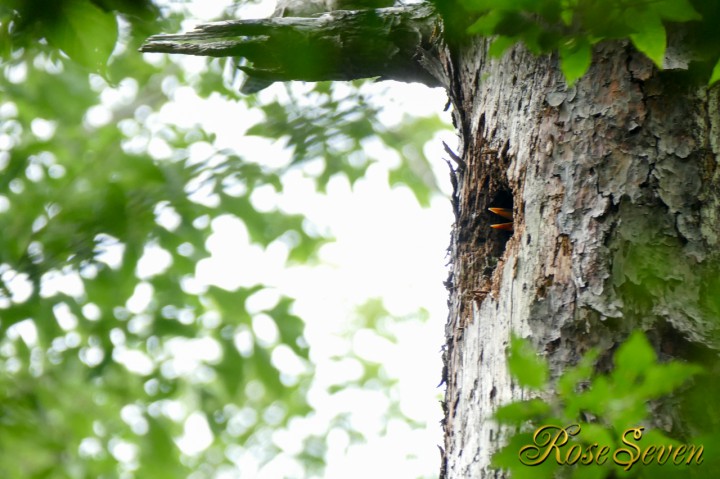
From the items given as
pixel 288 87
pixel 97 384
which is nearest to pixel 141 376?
pixel 97 384

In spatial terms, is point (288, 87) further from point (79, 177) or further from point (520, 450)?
point (520, 450)

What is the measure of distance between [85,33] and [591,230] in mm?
1138

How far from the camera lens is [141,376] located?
4.27 metres

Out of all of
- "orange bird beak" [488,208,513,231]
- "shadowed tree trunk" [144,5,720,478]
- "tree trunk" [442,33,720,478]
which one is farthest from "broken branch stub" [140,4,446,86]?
"orange bird beak" [488,208,513,231]

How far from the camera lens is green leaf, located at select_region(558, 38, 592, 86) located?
1191 mm

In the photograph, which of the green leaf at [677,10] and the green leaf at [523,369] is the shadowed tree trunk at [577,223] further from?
the green leaf at [523,369]

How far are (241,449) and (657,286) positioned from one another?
686 cm

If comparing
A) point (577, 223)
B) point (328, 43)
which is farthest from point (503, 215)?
point (328, 43)

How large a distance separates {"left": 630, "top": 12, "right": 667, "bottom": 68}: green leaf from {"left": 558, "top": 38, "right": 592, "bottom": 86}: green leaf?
0.28 feet

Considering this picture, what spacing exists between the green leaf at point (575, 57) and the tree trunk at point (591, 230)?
1.12ft

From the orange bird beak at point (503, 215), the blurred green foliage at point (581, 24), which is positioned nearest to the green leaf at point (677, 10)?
the blurred green foliage at point (581, 24)

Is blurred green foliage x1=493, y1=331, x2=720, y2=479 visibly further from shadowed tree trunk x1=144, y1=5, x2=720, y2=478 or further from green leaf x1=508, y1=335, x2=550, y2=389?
shadowed tree trunk x1=144, y1=5, x2=720, y2=478

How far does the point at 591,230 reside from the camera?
145cm

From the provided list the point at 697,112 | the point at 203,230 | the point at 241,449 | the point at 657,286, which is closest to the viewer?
the point at 657,286
